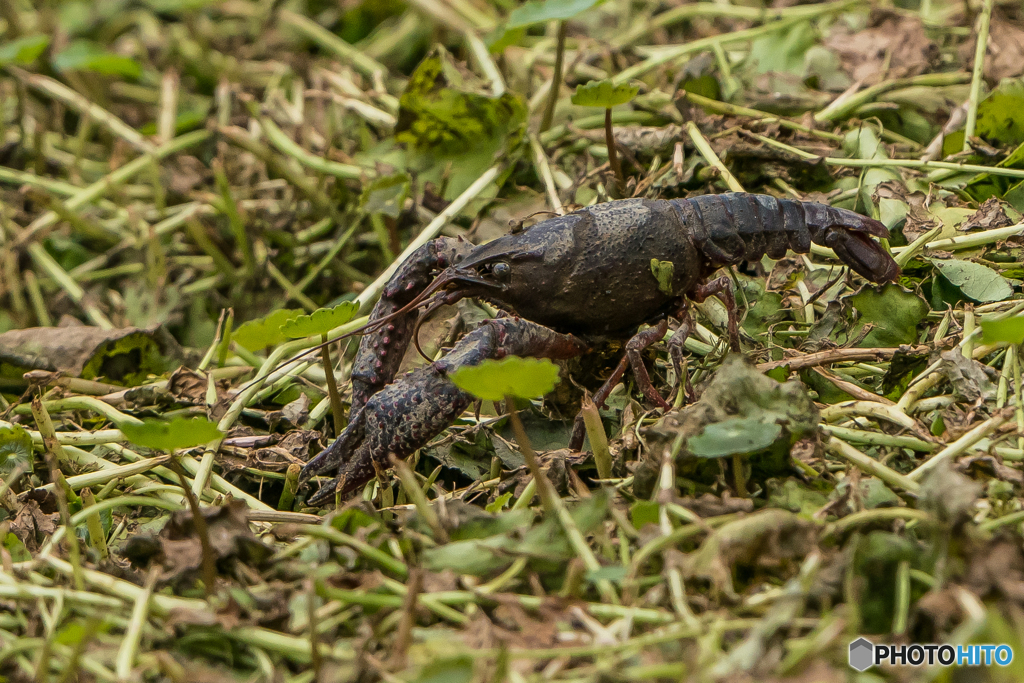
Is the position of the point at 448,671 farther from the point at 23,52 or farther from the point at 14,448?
the point at 23,52

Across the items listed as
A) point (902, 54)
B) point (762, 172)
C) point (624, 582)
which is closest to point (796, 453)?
point (624, 582)

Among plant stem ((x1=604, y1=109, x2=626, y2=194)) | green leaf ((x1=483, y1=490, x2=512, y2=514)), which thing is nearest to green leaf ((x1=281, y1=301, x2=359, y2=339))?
green leaf ((x1=483, y1=490, x2=512, y2=514))

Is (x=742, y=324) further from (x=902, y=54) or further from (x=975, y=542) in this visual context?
(x=902, y=54)

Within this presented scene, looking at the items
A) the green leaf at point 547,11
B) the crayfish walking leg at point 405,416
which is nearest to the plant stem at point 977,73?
the green leaf at point 547,11

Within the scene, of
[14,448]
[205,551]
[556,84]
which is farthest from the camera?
[556,84]

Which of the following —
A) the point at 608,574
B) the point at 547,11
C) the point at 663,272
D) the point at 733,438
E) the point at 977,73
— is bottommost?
the point at 608,574

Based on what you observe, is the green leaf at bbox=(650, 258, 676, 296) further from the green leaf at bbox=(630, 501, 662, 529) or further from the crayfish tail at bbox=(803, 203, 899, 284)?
the green leaf at bbox=(630, 501, 662, 529)

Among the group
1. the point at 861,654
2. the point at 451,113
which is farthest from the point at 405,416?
the point at 451,113
